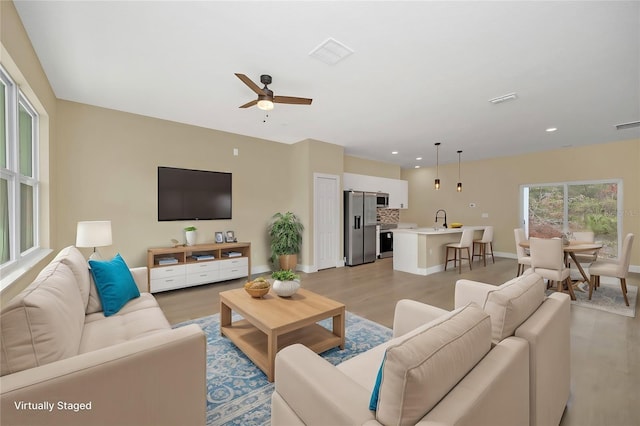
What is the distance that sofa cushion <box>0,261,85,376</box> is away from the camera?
1016 mm

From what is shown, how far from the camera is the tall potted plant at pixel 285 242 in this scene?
5285mm

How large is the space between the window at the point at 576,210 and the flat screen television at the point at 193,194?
7137 millimetres

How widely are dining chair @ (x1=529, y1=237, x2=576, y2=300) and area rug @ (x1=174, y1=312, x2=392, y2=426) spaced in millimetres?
2598

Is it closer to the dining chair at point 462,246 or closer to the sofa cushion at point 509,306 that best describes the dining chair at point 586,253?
the dining chair at point 462,246

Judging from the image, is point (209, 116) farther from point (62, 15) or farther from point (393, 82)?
point (393, 82)

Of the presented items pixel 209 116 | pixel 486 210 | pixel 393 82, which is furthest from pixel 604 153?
pixel 209 116

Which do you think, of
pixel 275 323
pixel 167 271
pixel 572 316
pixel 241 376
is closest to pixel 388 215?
pixel 572 316

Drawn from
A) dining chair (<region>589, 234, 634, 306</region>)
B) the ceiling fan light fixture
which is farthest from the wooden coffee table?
dining chair (<region>589, 234, 634, 306</region>)

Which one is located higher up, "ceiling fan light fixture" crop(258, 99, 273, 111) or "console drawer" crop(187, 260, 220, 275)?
"ceiling fan light fixture" crop(258, 99, 273, 111)

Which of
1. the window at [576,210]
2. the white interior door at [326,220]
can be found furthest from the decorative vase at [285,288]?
the window at [576,210]

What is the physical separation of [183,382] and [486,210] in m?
8.16

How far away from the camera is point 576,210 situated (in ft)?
20.3

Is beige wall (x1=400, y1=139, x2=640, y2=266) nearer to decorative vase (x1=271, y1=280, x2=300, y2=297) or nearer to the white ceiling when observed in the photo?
the white ceiling

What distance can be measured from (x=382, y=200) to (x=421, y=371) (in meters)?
7.01
